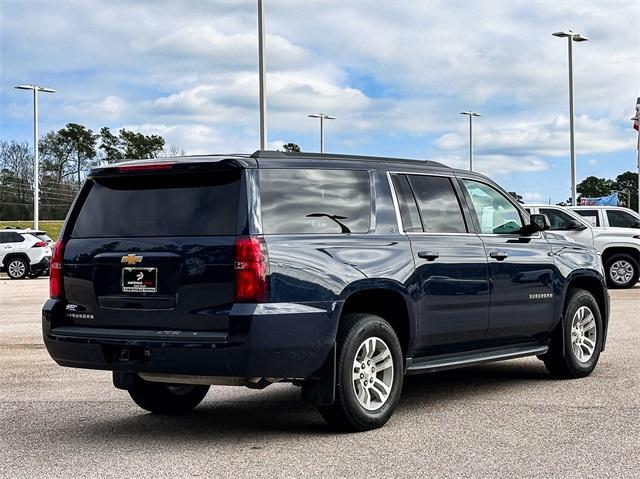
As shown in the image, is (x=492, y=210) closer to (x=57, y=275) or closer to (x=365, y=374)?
(x=365, y=374)

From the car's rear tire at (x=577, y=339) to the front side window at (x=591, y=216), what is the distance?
13.1 m

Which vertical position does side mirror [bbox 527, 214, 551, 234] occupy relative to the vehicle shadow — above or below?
above

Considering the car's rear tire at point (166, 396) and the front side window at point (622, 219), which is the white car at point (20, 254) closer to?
the front side window at point (622, 219)

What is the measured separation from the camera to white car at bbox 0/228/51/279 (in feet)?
100

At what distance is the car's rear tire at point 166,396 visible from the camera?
7.53 m

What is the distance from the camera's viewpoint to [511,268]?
8.13 meters

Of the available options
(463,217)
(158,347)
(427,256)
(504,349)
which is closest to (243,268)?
(158,347)

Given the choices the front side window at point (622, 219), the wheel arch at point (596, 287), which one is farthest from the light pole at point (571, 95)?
the wheel arch at point (596, 287)

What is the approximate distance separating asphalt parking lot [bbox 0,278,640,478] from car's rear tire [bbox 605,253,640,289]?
12500 millimetres

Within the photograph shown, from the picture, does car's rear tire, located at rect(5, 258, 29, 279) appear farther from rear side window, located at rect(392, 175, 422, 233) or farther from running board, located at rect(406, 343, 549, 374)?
rear side window, located at rect(392, 175, 422, 233)

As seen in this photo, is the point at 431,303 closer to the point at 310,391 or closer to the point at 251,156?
the point at 310,391

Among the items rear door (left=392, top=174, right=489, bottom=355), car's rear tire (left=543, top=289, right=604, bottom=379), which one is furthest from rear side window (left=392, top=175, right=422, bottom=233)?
car's rear tire (left=543, top=289, right=604, bottom=379)

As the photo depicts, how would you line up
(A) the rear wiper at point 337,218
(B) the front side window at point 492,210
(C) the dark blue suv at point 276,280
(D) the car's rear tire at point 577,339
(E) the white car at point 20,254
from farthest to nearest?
1. (E) the white car at point 20,254
2. (D) the car's rear tire at point 577,339
3. (B) the front side window at point 492,210
4. (A) the rear wiper at point 337,218
5. (C) the dark blue suv at point 276,280

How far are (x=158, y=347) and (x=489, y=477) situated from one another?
7.18 ft
